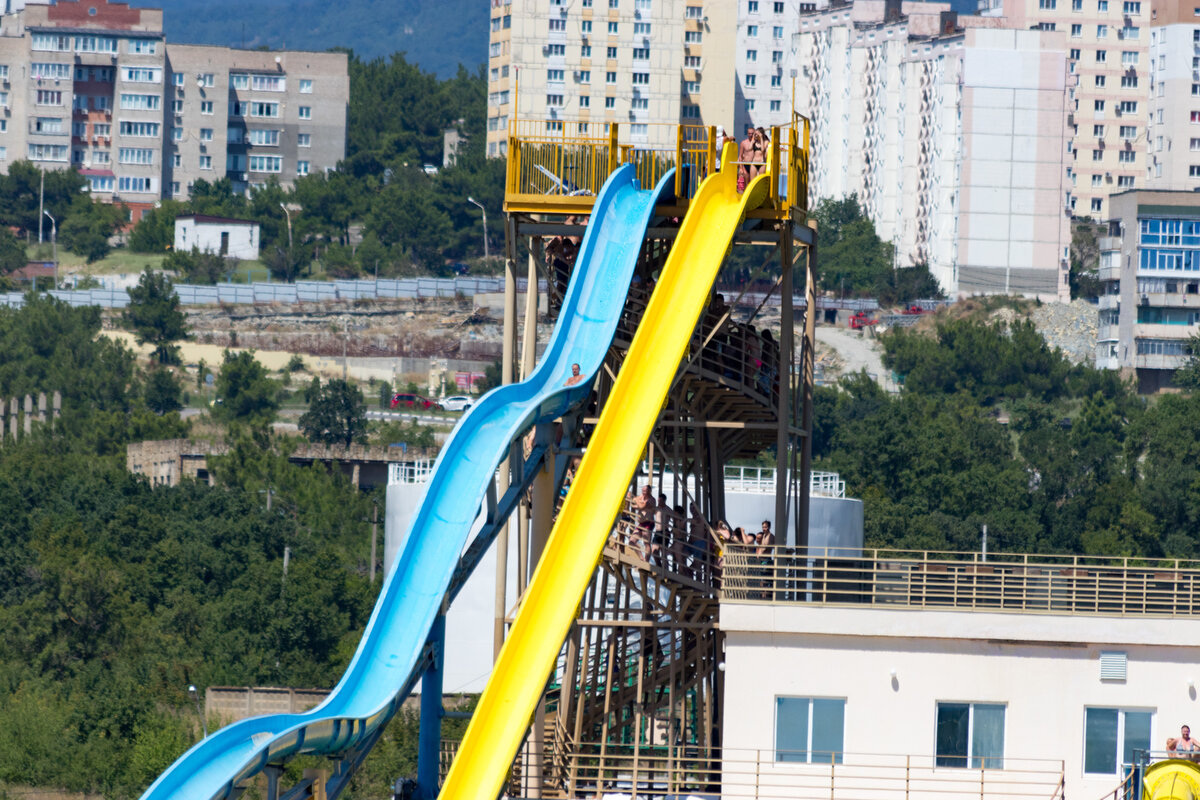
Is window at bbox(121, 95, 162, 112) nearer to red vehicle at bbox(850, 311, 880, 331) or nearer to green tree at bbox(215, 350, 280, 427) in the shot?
green tree at bbox(215, 350, 280, 427)

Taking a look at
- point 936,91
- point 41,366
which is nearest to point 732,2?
point 936,91

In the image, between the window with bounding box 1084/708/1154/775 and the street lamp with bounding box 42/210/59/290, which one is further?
the street lamp with bounding box 42/210/59/290

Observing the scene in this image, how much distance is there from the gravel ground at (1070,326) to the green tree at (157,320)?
65.0m

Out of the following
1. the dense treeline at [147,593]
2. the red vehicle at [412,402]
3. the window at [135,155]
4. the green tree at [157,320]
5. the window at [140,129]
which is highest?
the window at [140,129]

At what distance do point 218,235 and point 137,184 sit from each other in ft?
63.6

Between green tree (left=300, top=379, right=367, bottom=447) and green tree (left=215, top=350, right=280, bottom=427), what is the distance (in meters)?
5.62

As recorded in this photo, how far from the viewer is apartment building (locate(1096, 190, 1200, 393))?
515 feet

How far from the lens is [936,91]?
173625mm

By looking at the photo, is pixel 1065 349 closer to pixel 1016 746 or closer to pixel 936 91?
pixel 936 91

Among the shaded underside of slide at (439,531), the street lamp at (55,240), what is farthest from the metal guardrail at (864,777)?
the street lamp at (55,240)

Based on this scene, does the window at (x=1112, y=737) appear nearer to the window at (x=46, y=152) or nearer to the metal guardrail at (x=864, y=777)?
the metal guardrail at (x=864, y=777)

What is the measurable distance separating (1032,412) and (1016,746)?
11697 cm

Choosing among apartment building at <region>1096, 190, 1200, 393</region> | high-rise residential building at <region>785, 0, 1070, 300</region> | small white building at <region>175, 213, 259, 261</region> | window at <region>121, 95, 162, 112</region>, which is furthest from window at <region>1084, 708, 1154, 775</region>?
window at <region>121, 95, 162, 112</region>

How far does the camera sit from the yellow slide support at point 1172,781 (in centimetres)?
2703
